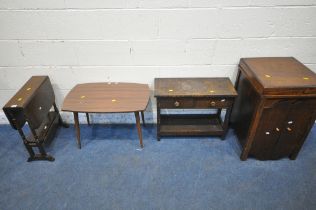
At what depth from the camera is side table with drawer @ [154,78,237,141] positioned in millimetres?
1651

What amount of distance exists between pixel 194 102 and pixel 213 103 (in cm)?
16

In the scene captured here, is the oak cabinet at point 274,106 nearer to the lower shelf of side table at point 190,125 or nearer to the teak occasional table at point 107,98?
the lower shelf of side table at point 190,125

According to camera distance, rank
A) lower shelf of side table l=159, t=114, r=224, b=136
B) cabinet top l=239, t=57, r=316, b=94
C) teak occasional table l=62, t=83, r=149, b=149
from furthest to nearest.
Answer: lower shelf of side table l=159, t=114, r=224, b=136
teak occasional table l=62, t=83, r=149, b=149
cabinet top l=239, t=57, r=316, b=94

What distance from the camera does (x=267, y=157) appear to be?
175 cm

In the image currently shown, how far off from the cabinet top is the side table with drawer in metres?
0.22

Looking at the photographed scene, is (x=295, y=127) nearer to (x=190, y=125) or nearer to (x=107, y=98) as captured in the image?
(x=190, y=125)

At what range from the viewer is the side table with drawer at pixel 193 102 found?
1.65 meters

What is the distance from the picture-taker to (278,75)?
147cm

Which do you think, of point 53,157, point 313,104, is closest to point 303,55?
point 313,104

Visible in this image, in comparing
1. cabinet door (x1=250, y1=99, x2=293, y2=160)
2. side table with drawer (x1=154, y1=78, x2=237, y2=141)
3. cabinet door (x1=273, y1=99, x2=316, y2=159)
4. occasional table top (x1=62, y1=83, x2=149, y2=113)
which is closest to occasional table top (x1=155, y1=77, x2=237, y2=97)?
side table with drawer (x1=154, y1=78, x2=237, y2=141)

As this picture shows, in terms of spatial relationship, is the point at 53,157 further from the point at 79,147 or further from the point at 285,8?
the point at 285,8

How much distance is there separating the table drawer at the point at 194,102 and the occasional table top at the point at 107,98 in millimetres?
159

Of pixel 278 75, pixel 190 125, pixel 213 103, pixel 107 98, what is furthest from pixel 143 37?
pixel 278 75

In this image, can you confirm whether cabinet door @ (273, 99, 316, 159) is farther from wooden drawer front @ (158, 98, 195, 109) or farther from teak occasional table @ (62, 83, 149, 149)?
teak occasional table @ (62, 83, 149, 149)
